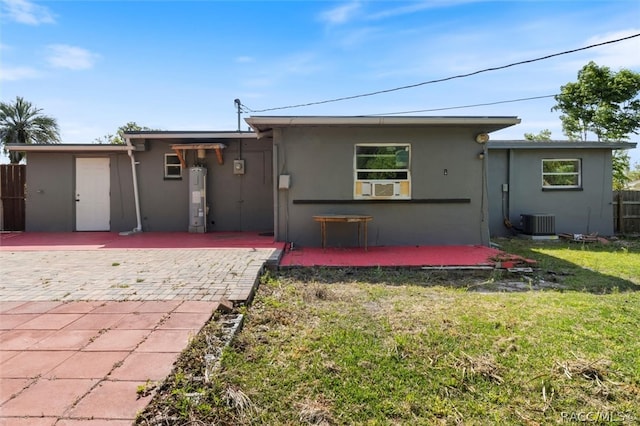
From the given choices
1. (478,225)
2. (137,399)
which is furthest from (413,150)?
(137,399)

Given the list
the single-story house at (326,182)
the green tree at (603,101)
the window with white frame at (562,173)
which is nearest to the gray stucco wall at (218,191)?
the single-story house at (326,182)

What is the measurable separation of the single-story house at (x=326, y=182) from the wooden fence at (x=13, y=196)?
1.66 feet

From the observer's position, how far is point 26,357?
2.44 meters

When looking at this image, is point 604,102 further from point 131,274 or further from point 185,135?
point 131,274

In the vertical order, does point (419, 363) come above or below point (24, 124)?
below

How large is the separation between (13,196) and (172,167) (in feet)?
15.9

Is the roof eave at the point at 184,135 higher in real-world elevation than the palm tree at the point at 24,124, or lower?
lower

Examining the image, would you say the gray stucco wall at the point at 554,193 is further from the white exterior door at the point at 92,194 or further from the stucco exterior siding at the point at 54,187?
the stucco exterior siding at the point at 54,187

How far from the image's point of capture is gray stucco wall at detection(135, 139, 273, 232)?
10039mm

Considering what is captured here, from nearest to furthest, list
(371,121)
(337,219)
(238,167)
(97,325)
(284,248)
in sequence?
(97,325) → (337,219) → (284,248) → (371,121) → (238,167)

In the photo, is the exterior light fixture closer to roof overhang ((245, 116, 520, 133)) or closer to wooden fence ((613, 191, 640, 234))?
roof overhang ((245, 116, 520, 133))

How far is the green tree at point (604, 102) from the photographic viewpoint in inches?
626

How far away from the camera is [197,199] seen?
9781 mm

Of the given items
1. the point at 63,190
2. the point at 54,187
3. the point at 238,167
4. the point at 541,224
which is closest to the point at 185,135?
the point at 238,167
